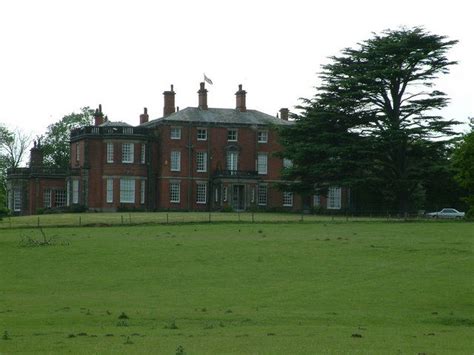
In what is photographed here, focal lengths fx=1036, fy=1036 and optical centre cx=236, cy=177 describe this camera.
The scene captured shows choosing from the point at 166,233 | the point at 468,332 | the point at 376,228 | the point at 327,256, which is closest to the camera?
the point at 468,332

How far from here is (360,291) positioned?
122ft

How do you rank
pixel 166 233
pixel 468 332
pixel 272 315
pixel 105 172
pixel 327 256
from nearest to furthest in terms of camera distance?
pixel 468 332
pixel 272 315
pixel 327 256
pixel 166 233
pixel 105 172

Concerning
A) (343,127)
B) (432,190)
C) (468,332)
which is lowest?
(468,332)

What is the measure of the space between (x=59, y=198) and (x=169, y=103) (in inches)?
549

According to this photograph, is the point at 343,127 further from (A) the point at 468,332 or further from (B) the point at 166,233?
(A) the point at 468,332

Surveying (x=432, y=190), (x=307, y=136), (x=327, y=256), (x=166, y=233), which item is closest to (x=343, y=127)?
(x=307, y=136)

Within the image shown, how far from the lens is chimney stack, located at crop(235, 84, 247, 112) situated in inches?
3989

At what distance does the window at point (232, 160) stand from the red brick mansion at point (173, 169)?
0.03 metres

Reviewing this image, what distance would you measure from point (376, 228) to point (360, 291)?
2637 cm

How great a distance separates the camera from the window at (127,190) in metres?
94.2

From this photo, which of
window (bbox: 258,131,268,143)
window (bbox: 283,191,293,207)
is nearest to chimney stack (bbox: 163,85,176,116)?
window (bbox: 258,131,268,143)

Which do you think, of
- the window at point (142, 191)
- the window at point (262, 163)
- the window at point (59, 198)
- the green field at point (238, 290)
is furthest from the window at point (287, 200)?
the green field at point (238, 290)

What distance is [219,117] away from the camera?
99.3 metres

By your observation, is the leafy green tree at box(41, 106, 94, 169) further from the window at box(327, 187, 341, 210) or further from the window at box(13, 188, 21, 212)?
the window at box(327, 187, 341, 210)
